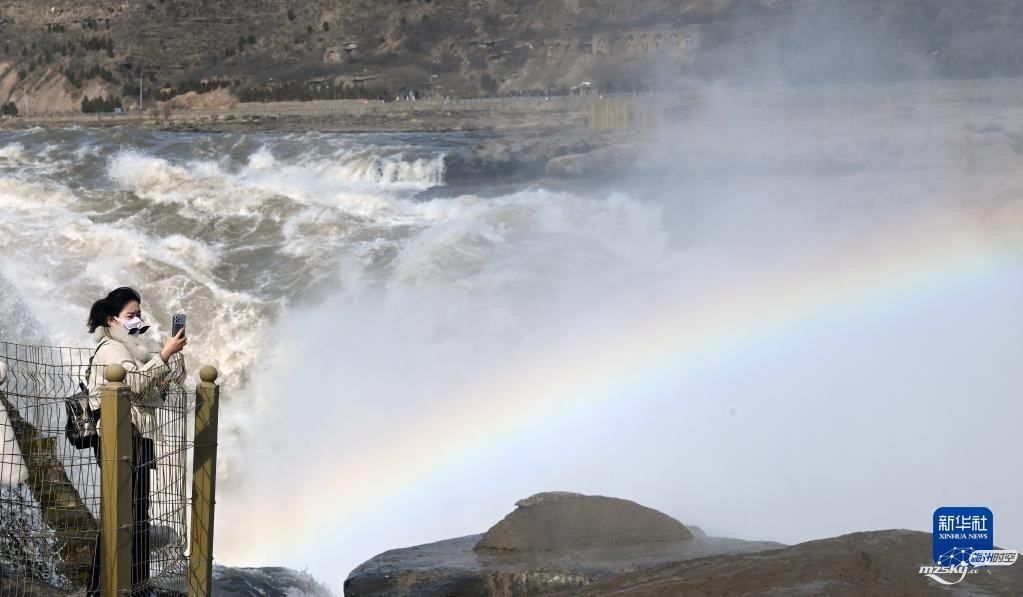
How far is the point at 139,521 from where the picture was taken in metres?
5.41

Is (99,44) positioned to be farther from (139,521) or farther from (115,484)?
(115,484)

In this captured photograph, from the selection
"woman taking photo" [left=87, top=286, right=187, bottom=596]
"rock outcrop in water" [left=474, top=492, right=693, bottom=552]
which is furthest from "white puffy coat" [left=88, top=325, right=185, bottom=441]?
"rock outcrop in water" [left=474, top=492, right=693, bottom=552]

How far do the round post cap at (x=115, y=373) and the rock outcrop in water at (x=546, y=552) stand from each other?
2.55m

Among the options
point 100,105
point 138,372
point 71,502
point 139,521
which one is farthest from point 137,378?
point 100,105

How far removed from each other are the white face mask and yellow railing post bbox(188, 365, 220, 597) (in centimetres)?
35

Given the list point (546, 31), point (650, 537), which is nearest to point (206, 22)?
point (546, 31)

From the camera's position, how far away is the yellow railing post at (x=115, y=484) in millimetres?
5027

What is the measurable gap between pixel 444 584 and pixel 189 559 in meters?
1.77

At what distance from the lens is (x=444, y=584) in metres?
7.07

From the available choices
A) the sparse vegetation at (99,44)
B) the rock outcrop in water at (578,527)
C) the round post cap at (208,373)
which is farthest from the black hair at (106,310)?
the sparse vegetation at (99,44)

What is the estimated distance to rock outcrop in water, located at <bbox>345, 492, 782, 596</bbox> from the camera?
699 centimetres

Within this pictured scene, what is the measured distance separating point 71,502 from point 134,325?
867 mm

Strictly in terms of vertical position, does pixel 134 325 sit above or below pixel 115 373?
above

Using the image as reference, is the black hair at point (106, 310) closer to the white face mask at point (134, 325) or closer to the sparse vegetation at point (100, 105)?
the white face mask at point (134, 325)
